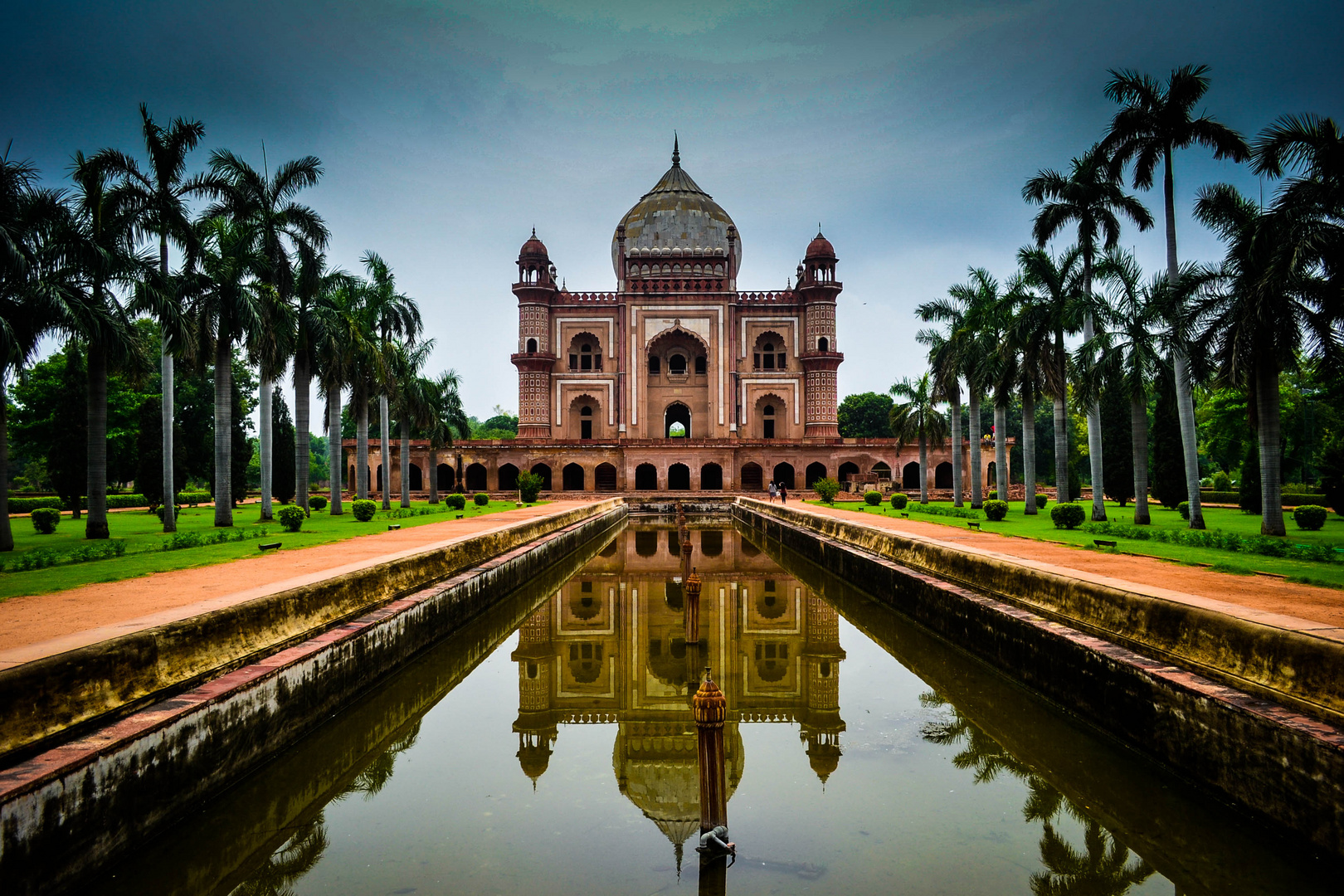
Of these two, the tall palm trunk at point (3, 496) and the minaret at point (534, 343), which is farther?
the minaret at point (534, 343)

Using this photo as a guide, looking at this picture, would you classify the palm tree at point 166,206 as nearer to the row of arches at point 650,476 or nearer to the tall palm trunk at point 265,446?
the tall palm trunk at point 265,446

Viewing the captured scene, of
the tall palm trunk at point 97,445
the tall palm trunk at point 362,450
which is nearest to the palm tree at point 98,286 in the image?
the tall palm trunk at point 97,445

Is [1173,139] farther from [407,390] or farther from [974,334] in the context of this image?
[407,390]

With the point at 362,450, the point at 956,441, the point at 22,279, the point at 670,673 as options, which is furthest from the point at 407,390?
the point at 670,673

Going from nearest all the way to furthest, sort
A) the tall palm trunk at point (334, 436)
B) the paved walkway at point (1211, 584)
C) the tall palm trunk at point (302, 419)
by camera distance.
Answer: the paved walkway at point (1211, 584)
the tall palm trunk at point (302, 419)
the tall palm trunk at point (334, 436)

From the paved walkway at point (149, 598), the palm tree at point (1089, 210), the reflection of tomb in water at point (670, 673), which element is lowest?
the reflection of tomb in water at point (670, 673)

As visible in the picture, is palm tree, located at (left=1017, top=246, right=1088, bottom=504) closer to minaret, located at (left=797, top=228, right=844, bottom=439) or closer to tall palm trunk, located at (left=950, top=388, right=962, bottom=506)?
tall palm trunk, located at (left=950, top=388, right=962, bottom=506)

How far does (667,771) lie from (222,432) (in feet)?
55.1

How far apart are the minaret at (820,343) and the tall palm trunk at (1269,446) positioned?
2828 centimetres

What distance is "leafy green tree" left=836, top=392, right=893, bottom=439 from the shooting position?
66812 mm

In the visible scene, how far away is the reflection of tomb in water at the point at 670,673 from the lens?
200 inches

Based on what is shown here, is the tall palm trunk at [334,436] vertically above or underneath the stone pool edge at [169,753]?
above

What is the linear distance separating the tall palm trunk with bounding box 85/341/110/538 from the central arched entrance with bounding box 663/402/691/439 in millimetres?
30069

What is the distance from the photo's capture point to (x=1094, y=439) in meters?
19.5
